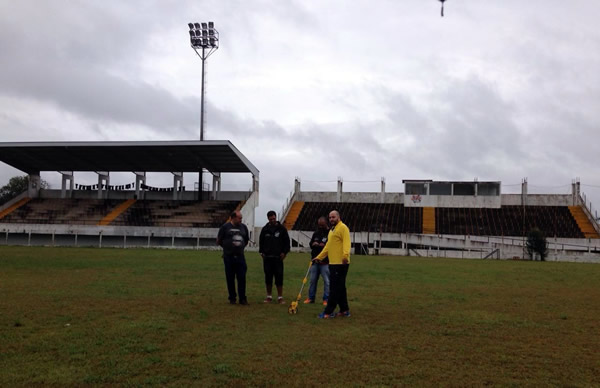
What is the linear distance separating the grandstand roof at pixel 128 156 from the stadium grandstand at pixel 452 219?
31.9ft

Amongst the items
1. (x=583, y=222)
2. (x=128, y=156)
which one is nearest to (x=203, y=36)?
(x=128, y=156)

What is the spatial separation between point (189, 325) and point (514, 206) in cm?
5642

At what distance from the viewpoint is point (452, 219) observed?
5512cm

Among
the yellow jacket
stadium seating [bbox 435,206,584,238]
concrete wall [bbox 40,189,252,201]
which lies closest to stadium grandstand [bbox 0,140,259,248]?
concrete wall [bbox 40,189,252,201]

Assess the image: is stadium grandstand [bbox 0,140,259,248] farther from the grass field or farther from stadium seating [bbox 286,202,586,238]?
A: the grass field

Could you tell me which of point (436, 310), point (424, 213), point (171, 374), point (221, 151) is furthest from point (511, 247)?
point (171, 374)

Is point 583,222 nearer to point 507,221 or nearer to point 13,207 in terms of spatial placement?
point 507,221

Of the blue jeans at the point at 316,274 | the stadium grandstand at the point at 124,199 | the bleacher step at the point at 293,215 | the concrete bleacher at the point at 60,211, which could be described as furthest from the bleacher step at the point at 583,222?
the concrete bleacher at the point at 60,211

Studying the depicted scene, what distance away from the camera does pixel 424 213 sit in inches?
2269

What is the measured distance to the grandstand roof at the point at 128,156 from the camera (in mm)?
48719

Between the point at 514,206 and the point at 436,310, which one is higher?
the point at 514,206

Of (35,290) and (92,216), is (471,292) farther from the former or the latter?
(92,216)

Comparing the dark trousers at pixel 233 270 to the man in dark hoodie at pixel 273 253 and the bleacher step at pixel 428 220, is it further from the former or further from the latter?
the bleacher step at pixel 428 220

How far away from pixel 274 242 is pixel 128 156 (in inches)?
1737
